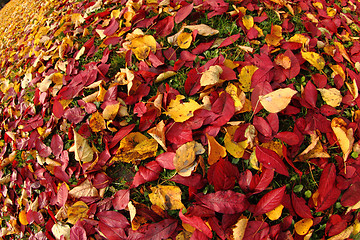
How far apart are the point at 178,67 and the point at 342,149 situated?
1.05 metres

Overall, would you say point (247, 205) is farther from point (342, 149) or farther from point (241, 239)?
point (342, 149)

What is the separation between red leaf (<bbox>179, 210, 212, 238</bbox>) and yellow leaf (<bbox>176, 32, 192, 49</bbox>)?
1.07 meters

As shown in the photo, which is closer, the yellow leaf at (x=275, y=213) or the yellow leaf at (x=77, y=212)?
the yellow leaf at (x=275, y=213)

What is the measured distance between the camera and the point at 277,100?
1.35m

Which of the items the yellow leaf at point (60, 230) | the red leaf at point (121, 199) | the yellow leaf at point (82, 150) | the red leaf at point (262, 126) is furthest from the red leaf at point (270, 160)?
the yellow leaf at point (60, 230)

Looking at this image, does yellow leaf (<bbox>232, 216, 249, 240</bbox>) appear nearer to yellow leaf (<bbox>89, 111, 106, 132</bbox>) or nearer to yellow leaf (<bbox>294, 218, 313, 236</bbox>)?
yellow leaf (<bbox>294, 218, 313, 236</bbox>)

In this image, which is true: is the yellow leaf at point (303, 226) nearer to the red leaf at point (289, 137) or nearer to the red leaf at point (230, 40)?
the red leaf at point (289, 137)

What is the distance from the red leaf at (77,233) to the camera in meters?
1.31

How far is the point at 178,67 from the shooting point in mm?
1628

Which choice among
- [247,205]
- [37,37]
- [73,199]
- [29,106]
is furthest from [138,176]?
[37,37]

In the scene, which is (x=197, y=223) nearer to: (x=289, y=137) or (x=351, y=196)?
(x=289, y=137)

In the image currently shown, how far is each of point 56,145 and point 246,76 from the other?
50.1 inches

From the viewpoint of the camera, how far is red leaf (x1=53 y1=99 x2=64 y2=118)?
168 centimetres

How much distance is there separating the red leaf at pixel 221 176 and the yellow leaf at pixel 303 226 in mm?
360
